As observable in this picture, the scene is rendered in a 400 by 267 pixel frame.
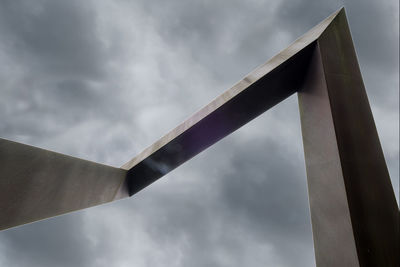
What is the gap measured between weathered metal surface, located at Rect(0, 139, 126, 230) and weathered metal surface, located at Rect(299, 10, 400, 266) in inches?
243

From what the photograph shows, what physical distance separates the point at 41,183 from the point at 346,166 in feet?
22.2

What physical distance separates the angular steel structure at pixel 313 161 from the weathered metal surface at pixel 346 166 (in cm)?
2

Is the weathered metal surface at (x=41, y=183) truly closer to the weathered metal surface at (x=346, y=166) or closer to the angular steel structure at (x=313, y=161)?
the angular steel structure at (x=313, y=161)

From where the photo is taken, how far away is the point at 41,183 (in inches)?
261

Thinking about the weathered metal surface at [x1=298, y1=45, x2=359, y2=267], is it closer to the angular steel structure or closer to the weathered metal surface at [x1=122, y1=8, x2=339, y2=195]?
the angular steel structure

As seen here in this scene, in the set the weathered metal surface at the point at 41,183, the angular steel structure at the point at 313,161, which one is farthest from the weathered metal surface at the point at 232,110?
the weathered metal surface at the point at 41,183

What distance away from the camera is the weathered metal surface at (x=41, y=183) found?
5.89 metres

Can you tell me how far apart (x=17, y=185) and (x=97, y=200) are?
3.35m

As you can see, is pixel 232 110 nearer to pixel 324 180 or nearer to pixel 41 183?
pixel 324 180

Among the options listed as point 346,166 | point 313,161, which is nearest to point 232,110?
point 313,161

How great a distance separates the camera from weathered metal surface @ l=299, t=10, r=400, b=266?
518 centimetres

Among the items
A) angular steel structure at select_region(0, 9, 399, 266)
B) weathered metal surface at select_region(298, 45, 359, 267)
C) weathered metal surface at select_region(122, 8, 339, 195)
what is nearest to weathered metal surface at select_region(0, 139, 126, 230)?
angular steel structure at select_region(0, 9, 399, 266)

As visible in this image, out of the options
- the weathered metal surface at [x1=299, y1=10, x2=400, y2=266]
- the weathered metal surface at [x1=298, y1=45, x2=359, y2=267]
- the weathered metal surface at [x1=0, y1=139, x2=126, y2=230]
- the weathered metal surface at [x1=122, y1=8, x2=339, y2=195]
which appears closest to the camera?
the weathered metal surface at [x1=299, y1=10, x2=400, y2=266]

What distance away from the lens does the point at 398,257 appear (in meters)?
5.19
